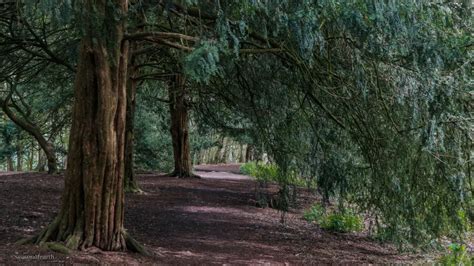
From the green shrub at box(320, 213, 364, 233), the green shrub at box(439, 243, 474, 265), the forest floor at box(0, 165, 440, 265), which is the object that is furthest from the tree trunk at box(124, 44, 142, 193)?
the green shrub at box(439, 243, 474, 265)

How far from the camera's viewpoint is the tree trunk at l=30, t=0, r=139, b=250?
18.4 ft

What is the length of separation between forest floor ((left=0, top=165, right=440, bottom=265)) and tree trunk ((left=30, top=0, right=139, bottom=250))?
314mm

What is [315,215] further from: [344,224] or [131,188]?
[131,188]

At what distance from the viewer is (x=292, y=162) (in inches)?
315

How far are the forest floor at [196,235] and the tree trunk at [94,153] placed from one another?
31cm

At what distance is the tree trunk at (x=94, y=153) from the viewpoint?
5621 millimetres

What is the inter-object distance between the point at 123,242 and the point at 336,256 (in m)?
3.31

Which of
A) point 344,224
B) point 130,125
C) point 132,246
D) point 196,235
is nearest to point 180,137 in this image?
point 130,125

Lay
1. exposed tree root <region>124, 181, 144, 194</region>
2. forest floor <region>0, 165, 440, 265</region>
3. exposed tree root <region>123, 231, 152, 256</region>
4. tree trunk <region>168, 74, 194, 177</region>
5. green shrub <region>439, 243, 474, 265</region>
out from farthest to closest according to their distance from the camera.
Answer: tree trunk <region>168, 74, 194, 177</region>, exposed tree root <region>124, 181, 144, 194</region>, green shrub <region>439, 243, 474, 265</region>, exposed tree root <region>123, 231, 152, 256</region>, forest floor <region>0, 165, 440, 265</region>

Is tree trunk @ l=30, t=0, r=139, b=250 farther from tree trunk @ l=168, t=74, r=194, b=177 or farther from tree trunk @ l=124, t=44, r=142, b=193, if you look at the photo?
tree trunk @ l=168, t=74, r=194, b=177

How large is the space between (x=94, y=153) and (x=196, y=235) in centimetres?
330

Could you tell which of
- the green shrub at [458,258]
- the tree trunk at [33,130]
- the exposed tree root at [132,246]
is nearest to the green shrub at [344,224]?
the green shrub at [458,258]

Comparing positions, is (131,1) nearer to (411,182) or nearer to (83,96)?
(83,96)

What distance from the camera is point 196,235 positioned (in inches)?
333
